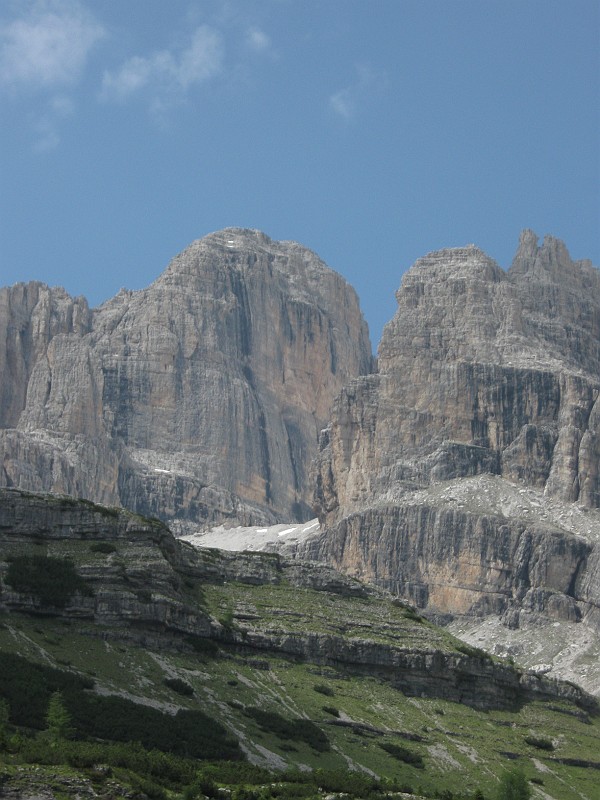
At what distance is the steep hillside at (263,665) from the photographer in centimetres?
13638

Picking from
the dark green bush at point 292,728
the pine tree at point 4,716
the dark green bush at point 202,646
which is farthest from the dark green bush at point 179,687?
the pine tree at point 4,716

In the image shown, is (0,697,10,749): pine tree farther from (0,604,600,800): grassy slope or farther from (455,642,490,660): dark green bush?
(455,642,490,660): dark green bush

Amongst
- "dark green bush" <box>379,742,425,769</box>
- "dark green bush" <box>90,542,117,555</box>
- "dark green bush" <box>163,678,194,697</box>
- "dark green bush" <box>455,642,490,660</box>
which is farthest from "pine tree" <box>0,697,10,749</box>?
"dark green bush" <box>455,642,490,660</box>

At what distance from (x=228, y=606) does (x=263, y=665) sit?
970cm

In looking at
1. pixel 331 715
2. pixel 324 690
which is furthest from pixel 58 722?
pixel 324 690

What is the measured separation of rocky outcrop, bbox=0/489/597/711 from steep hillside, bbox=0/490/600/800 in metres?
0.16

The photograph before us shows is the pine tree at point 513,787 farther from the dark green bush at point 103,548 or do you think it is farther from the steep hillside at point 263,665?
the dark green bush at point 103,548

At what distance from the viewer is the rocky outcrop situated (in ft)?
490

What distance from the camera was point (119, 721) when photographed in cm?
12619

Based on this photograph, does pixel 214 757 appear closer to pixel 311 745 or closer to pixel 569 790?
pixel 311 745

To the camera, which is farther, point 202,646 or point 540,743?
point 540,743

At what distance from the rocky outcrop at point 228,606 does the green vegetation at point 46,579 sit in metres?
0.15

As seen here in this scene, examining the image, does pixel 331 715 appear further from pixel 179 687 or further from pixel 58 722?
pixel 58 722

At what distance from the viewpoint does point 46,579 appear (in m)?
149
